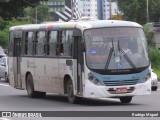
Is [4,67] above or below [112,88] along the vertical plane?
below

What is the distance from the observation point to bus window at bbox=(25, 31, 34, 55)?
2620cm

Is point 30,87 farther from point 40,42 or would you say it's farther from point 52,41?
point 52,41

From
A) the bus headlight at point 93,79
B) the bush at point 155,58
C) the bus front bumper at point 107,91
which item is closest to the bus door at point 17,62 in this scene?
the bus headlight at point 93,79

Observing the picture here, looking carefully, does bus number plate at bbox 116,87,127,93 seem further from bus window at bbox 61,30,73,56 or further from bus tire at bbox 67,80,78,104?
bus window at bbox 61,30,73,56

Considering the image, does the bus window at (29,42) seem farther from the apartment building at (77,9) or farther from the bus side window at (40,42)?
the apartment building at (77,9)

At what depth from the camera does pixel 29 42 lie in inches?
1041

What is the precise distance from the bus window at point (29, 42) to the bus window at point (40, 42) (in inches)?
21.9

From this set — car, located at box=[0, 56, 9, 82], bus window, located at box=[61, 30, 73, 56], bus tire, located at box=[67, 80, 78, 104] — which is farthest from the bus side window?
car, located at box=[0, 56, 9, 82]

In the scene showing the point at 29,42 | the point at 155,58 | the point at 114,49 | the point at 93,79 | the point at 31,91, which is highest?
the point at 114,49

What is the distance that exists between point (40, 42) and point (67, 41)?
251 centimetres

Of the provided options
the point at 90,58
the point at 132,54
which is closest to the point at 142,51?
the point at 132,54

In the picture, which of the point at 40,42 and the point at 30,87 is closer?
the point at 40,42

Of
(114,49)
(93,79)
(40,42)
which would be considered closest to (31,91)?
(40,42)

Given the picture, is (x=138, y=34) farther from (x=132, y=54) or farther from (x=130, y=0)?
(x=130, y=0)
